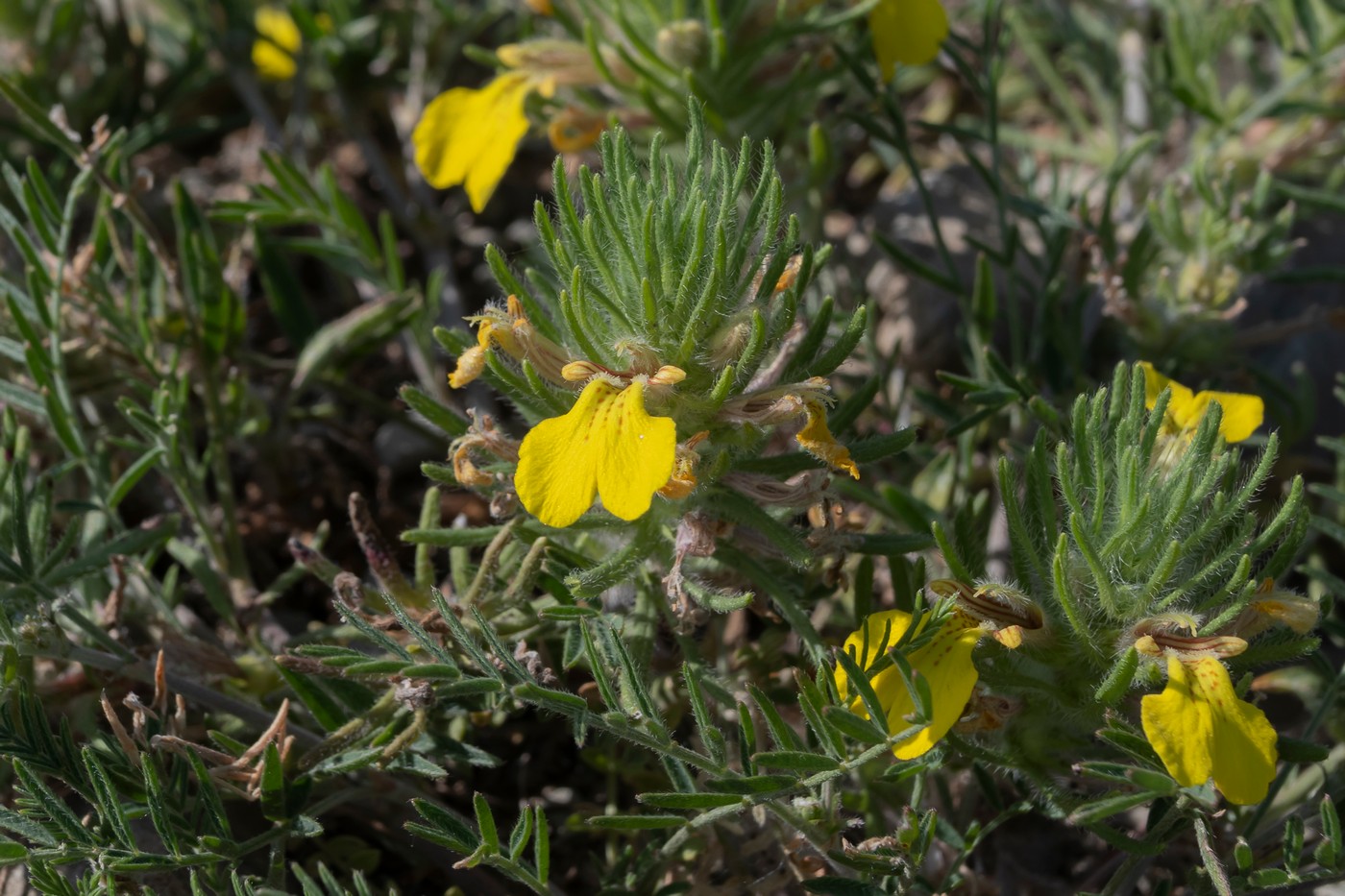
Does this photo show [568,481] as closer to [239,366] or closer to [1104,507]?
[1104,507]

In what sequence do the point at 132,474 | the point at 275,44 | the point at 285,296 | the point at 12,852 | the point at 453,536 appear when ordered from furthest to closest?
the point at 275,44 → the point at 285,296 → the point at 132,474 → the point at 453,536 → the point at 12,852

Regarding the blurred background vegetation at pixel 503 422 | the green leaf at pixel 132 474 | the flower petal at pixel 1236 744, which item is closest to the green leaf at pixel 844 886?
the blurred background vegetation at pixel 503 422

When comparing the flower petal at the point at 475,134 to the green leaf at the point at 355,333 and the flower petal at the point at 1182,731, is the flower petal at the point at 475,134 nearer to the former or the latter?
the green leaf at the point at 355,333

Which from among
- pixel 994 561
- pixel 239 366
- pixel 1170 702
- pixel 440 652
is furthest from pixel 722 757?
pixel 239 366

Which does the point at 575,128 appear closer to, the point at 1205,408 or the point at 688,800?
the point at 1205,408

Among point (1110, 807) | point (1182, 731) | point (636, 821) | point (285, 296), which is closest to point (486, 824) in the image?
point (636, 821)

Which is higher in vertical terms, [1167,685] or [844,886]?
[1167,685]
